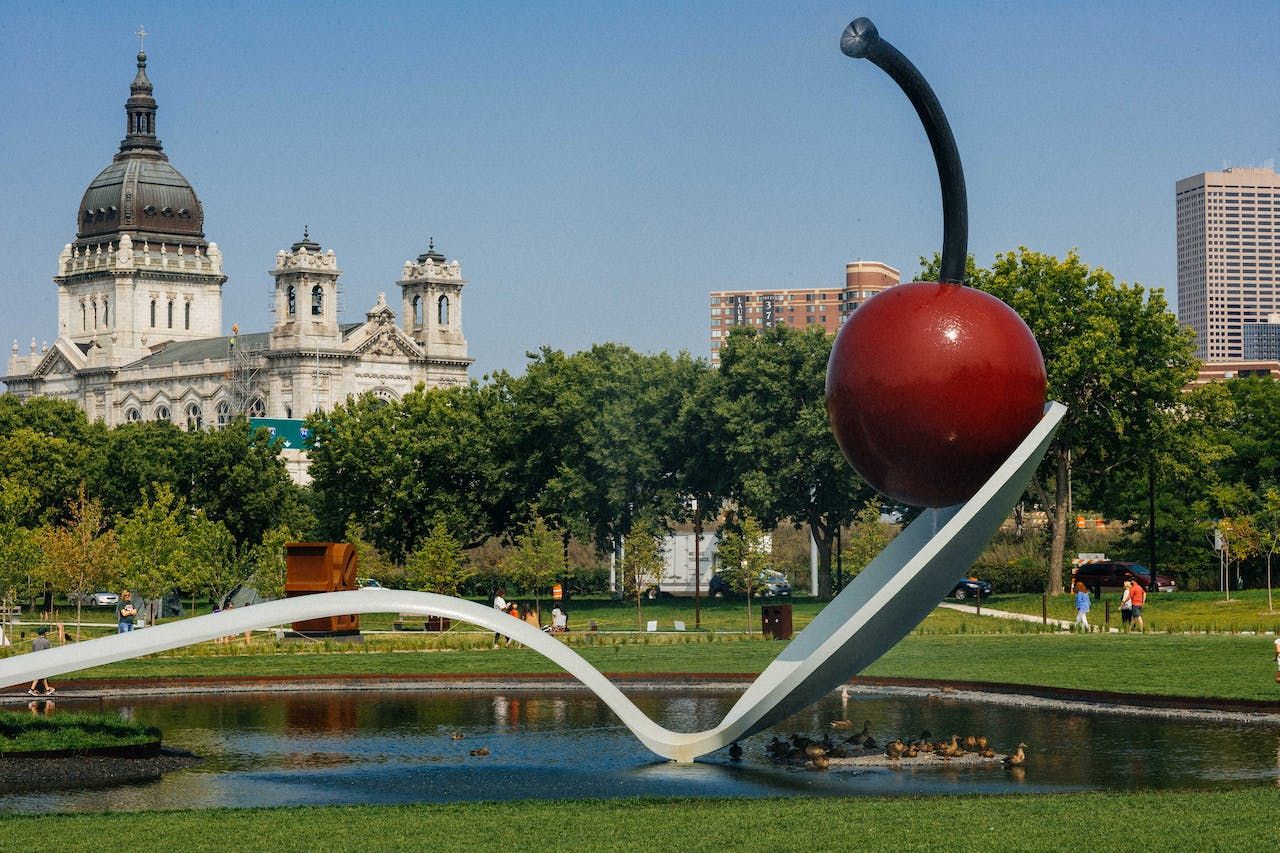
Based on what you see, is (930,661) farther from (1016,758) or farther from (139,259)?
(139,259)

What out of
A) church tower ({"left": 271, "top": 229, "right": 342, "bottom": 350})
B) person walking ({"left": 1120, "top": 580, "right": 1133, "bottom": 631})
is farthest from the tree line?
church tower ({"left": 271, "top": 229, "right": 342, "bottom": 350})

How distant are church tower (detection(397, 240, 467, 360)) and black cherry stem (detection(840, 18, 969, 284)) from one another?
123336mm

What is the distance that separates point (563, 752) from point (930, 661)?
558 inches

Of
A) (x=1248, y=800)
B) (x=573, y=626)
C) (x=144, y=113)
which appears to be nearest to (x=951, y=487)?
(x=1248, y=800)

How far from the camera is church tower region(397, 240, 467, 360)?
143 meters

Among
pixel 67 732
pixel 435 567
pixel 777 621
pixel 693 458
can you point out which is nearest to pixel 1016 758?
pixel 67 732

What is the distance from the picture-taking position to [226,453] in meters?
84.4

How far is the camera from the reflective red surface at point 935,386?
18984mm

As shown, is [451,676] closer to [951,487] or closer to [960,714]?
[960,714]

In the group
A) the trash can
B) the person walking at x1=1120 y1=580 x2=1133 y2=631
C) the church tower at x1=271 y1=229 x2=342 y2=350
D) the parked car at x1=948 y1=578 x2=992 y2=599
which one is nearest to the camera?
the trash can

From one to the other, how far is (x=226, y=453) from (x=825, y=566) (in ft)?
104

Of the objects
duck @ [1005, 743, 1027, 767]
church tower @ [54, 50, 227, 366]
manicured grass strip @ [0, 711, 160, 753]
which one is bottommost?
duck @ [1005, 743, 1027, 767]

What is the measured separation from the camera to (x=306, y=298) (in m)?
134

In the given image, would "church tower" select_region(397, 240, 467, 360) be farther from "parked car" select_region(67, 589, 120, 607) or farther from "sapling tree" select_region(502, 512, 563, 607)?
"sapling tree" select_region(502, 512, 563, 607)
